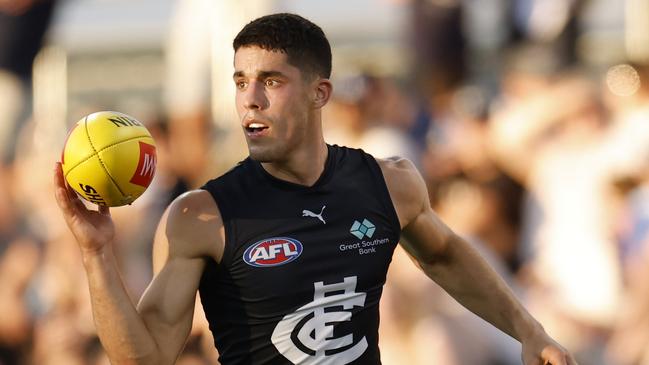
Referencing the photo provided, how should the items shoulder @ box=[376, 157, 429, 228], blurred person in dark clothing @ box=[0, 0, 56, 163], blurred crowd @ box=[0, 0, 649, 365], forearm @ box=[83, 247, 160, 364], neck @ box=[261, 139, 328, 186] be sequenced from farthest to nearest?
blurred person in dark clothing @ box=[0, 0, 56, 163] < blurred crowd @ box=[0, 0, 649, 365] < shoulder @ box=[376, 157, 429, 228] < neck @ box=[261, 139, 328, 186] < forearm @ box=[83, 247, 160, 364]

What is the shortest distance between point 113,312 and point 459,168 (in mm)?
4985

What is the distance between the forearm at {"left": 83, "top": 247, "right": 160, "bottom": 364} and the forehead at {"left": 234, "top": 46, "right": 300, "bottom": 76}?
87 centimetres

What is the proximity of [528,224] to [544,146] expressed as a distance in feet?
1.98

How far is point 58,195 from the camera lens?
4355 millimetres

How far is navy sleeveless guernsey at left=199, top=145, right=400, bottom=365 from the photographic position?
15.2 ft

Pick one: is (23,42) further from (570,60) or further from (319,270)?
(319,270)

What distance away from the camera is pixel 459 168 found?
8938 mm

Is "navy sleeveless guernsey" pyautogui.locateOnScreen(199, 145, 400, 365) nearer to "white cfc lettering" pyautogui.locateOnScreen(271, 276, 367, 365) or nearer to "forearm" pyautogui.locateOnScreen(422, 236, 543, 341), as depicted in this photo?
"white cfc lettering" pyautogui.locateOnScreen(271, 276, 367, 365)

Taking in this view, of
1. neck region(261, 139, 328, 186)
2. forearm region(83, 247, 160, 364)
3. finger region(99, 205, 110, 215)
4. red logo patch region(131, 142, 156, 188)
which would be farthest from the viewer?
neck region(261, 139, 328, 186)

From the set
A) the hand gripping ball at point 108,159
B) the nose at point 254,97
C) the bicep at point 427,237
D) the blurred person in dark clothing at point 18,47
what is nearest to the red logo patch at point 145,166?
the hand gripping ball at point 108,159

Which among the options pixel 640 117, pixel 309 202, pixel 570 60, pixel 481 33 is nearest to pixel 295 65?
pixel 309 202

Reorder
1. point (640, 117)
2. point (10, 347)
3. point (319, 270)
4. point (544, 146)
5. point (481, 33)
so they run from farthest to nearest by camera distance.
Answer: point (481, 33) → point (10, 347) → point (544, 146) → point (640, 117) → point (319, 270)

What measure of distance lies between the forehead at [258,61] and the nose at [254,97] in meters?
0.05

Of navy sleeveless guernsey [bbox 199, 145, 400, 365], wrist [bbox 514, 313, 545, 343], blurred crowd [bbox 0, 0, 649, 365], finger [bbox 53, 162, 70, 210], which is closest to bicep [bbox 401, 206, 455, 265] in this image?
navy sleeveless guernsey [bbox 199, 145, 400, 365]
